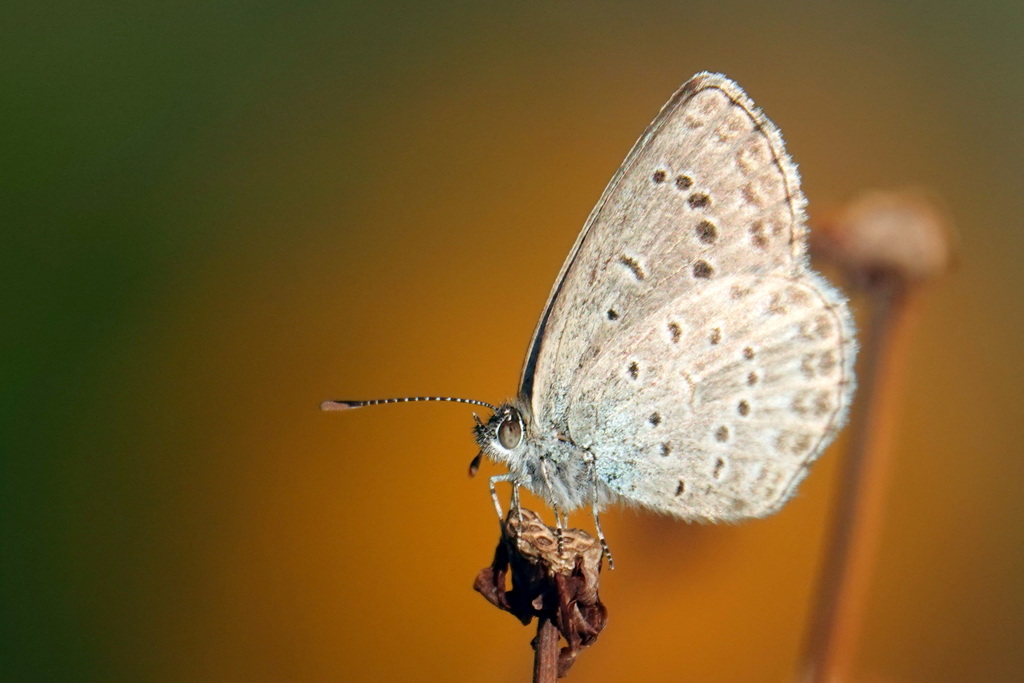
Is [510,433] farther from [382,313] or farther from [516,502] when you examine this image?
[382,313]

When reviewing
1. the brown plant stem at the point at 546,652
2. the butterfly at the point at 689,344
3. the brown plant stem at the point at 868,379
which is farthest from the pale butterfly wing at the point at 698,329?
the brown plant stem at the point at 546,652

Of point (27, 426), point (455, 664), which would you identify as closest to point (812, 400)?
point (455, 664)

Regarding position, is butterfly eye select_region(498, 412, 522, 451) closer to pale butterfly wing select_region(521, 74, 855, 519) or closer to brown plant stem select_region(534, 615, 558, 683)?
pale butterfly wing select_region(521, 74, 855, 519)

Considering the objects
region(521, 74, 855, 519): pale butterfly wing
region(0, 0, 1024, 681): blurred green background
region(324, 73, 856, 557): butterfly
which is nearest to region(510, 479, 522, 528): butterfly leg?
region(324, 73, 856, 557): butterfly

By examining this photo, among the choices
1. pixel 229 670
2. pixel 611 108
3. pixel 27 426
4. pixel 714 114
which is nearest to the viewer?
pixel 714 114

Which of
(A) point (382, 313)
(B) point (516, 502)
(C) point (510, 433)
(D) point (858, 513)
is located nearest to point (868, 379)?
(D) point (858, 513)

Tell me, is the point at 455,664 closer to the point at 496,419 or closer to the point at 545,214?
the point at 496,419
